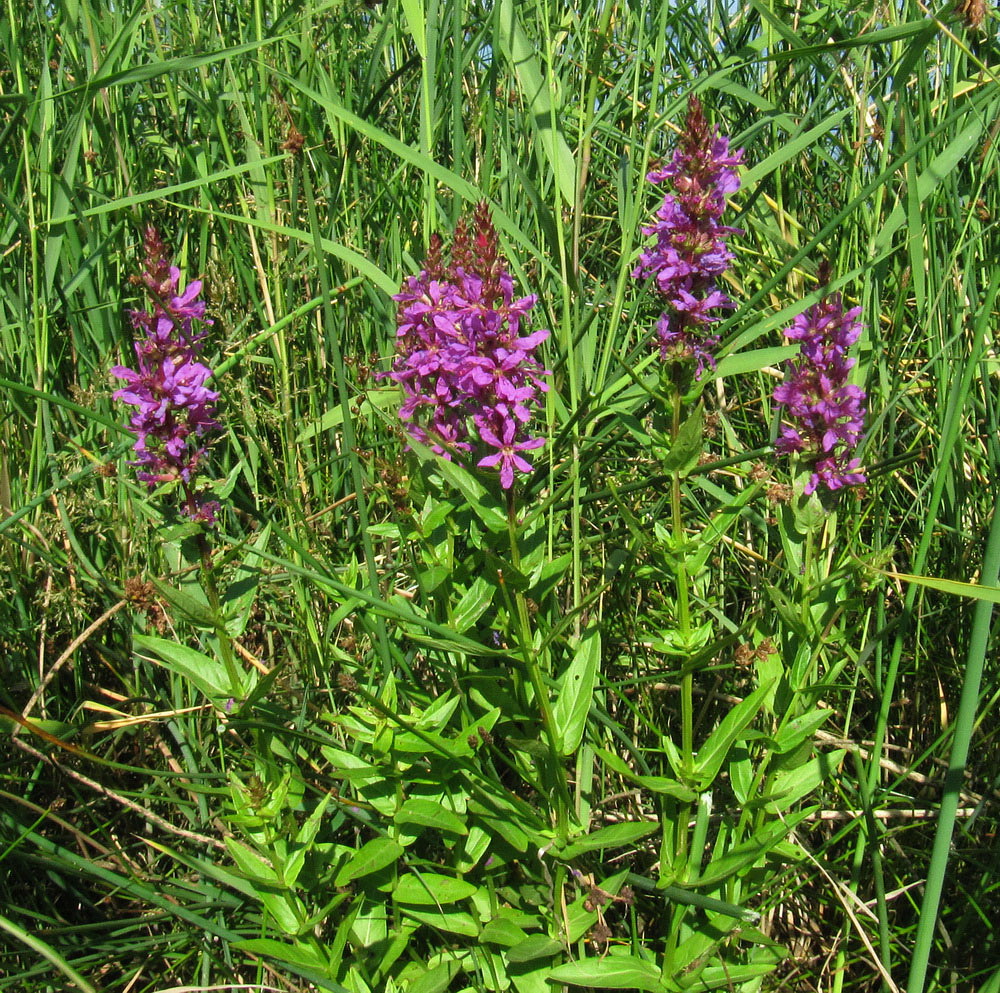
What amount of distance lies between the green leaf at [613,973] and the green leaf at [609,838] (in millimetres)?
215

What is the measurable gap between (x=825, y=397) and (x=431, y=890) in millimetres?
1272

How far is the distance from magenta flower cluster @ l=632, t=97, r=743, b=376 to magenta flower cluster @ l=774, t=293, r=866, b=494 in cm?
19

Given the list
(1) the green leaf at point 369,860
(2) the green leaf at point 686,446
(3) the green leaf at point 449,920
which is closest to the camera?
(2) the green leaf at point 686,446

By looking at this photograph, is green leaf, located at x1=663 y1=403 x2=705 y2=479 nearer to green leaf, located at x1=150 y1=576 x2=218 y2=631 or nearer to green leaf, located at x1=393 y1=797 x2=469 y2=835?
green leaf, located at x1=393 y1=797 x2=469 y2=835

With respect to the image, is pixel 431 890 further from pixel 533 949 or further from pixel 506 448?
pixel 506 448

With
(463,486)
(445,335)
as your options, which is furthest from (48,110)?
(463,486)

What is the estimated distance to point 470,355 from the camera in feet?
5.67

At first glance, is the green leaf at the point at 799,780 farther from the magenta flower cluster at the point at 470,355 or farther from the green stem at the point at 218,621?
the green stem at the point at 218,621

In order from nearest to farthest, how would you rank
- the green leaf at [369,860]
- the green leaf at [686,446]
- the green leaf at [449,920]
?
the green leaf at [686,446] < the green leaf at [369,860] < the green leaf at [449,920]

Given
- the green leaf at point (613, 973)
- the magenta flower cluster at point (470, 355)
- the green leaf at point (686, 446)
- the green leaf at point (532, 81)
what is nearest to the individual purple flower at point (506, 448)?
the magenta flower cluster at point (470, 355)

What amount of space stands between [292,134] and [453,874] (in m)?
1.65

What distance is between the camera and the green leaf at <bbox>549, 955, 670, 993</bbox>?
1783 millimetres

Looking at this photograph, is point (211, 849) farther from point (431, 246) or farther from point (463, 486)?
point (431, 246)

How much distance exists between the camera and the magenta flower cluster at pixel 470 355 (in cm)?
170
